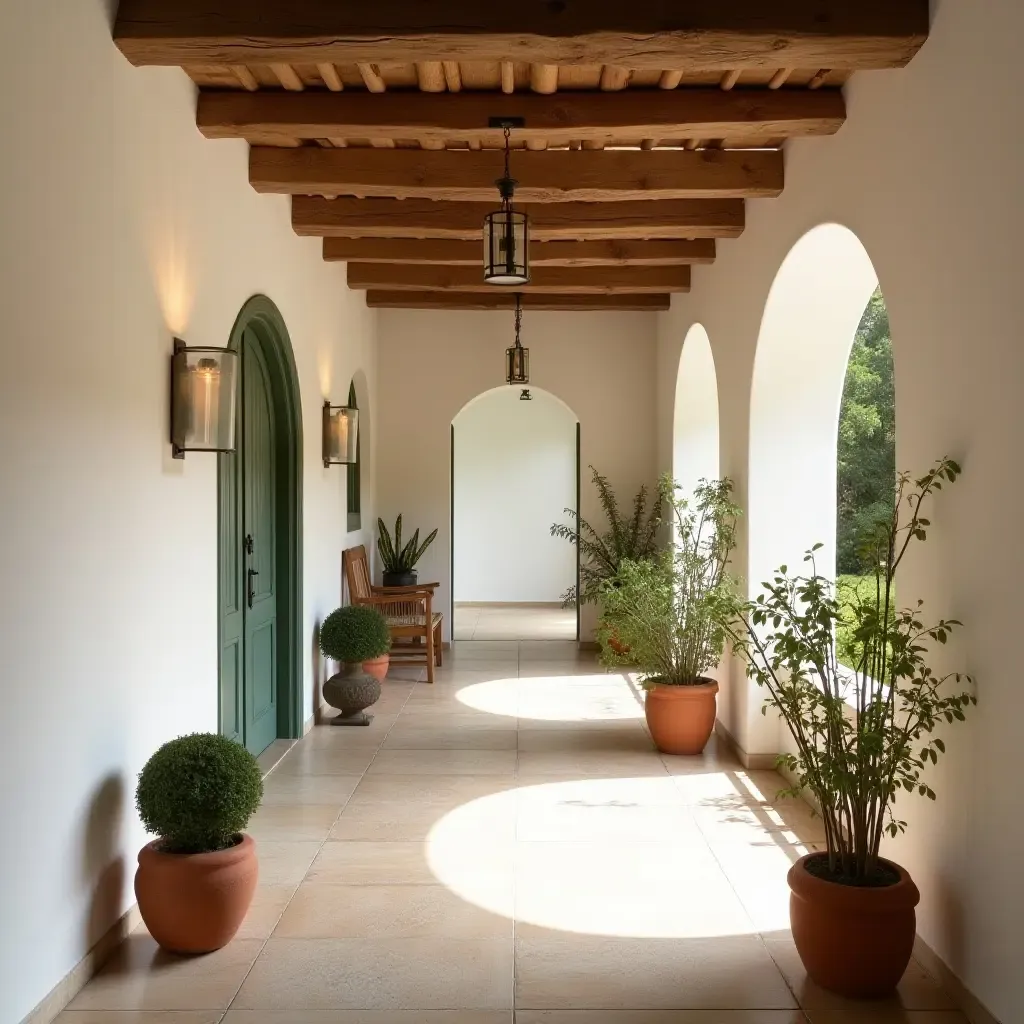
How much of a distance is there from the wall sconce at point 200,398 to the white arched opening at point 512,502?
31.1 ft

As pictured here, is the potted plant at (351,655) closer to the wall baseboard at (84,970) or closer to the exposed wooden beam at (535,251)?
the exposed wooden beam at (535,251)

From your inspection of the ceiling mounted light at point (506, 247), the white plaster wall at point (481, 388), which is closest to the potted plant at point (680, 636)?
the ceiling mounted light at point (506, 247)

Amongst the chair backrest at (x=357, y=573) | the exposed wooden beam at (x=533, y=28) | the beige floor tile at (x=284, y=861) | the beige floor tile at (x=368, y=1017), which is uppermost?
the exposed wooden beam at (x=533, y=28)

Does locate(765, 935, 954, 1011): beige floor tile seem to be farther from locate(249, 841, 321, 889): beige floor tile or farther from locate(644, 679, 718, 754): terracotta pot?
locate(644, 679, 718, 754): terracotta pot

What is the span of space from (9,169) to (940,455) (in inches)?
106

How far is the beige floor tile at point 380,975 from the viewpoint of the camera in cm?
313

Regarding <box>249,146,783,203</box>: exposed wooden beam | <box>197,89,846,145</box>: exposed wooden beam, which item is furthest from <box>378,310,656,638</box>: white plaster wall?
<box>197,89,846,145</box>: exposed wooden beam

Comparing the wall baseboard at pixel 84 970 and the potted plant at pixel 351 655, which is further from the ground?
the potted plant at pixel 351 655

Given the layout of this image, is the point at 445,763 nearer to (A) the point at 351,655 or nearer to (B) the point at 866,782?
(A) the point at 351,655

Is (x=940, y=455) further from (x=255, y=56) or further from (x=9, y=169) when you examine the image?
(x=9, y=169)

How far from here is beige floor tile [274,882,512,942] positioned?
364 cm

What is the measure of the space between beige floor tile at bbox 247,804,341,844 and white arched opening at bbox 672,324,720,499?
4.52 m

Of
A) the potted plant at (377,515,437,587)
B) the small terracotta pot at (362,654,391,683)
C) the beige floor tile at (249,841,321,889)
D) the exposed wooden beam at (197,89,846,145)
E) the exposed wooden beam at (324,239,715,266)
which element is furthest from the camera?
the potted plant at (377,515,437,587)

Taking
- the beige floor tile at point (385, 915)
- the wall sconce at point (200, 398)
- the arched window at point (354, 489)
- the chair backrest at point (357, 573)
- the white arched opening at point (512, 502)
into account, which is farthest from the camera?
the white arched opening at point (512, 502)
